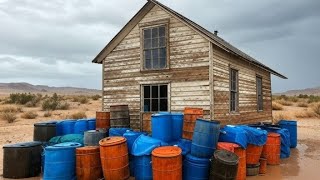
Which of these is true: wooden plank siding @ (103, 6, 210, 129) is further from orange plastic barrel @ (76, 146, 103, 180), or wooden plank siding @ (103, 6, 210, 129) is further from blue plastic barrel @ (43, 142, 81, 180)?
blue plastic barrel @ (43, 142, 81, 180)

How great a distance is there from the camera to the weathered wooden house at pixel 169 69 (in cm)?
1059

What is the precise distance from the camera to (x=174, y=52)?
11211 mm

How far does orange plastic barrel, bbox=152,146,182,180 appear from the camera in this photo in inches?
277

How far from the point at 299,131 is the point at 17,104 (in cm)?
2925

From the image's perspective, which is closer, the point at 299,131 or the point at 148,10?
the point at 148,10

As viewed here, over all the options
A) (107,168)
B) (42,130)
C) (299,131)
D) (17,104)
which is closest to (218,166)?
(107,168)

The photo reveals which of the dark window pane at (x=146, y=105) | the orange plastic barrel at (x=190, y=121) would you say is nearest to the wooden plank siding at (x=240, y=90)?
the orange plastic barrel at (x=190, y=121)

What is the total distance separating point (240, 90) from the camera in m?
13.0

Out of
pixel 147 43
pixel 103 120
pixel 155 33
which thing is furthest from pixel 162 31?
pixel 103 120

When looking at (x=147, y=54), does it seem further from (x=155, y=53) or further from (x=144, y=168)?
(x=144, y=168)

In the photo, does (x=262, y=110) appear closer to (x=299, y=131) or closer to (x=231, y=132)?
(x=299, y=131)

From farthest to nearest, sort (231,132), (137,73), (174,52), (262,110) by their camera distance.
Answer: (262,110) → (137,73) → (174,52) → (231,132)

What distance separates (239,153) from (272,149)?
91.3 inches

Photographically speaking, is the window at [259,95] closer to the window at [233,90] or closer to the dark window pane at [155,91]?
the window at [233,90]
